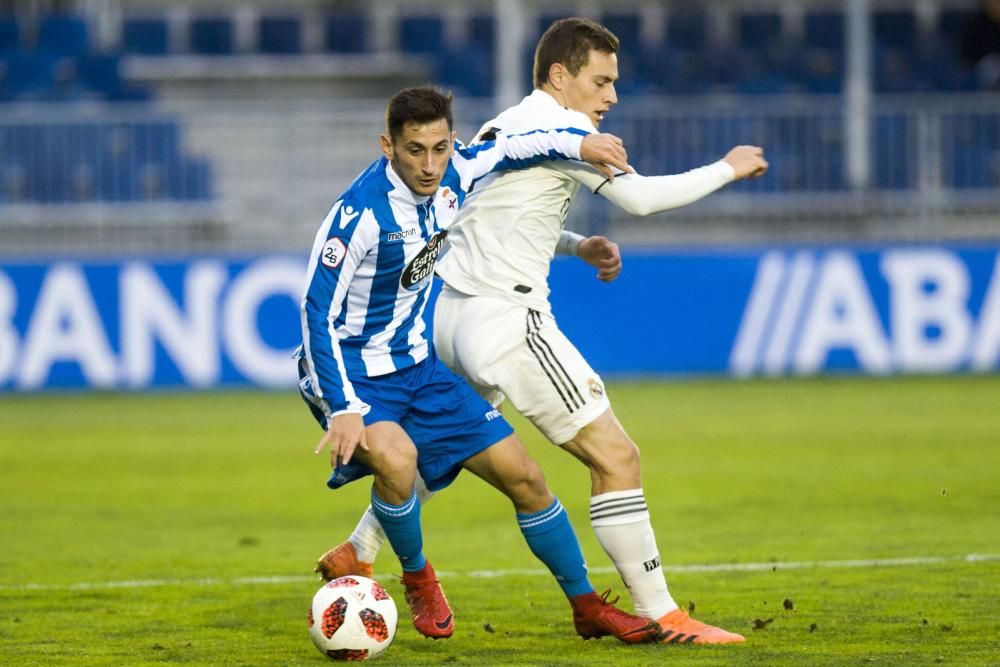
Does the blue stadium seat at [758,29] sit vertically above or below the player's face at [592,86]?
below

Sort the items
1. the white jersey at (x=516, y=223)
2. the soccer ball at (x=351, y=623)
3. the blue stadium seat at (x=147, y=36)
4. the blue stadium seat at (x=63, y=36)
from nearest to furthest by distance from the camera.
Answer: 1. the soccer ball at (x=351, y=623)
2. the white jersey at (x=516, y=223)
3. the blue stadium seat at (x=63, y=36)
4. the blue stadium seat at (x=147, y=36)

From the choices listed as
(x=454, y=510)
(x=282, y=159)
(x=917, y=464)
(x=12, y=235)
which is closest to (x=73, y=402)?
(x=12, y=235)

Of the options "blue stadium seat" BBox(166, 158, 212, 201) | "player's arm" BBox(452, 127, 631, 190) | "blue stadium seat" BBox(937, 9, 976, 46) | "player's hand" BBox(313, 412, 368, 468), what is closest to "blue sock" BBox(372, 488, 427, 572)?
"player's hand" BBox(313, 412, 368, 468)

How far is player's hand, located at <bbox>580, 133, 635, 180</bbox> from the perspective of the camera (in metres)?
5.57

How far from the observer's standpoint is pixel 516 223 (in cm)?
607

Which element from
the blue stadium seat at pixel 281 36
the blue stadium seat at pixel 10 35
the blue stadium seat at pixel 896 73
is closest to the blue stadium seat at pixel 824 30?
the blue stadium seat at pixel 896 73

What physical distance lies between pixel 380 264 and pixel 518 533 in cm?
335

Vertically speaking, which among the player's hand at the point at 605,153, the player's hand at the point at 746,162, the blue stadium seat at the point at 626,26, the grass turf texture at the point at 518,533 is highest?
the player's hand at the point at 605,153

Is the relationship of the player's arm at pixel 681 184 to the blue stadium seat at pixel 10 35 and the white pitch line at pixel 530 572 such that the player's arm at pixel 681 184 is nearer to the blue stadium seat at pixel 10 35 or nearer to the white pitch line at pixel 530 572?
the white pitch line at pixel 530 572

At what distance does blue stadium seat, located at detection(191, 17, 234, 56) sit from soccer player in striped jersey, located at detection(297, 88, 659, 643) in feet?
50.8

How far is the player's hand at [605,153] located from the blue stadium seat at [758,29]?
1594 cm

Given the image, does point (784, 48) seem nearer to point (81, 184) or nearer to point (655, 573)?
point (81, 184)

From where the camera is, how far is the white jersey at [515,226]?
19.8ft

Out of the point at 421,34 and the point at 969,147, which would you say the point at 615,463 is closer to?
the point at 969,147
